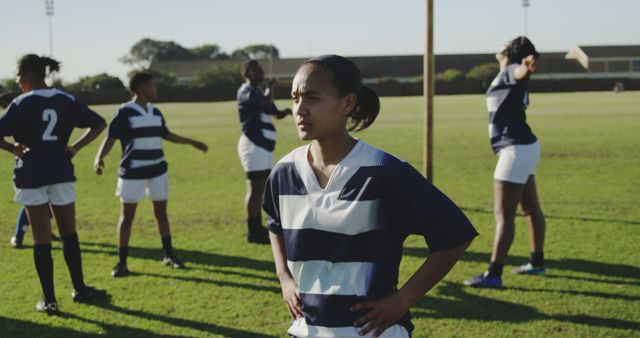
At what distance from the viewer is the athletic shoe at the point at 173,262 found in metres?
7.43

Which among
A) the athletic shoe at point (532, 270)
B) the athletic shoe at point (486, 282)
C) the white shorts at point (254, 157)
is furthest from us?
the white shorts at point (254, 157)

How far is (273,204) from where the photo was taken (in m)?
2.91

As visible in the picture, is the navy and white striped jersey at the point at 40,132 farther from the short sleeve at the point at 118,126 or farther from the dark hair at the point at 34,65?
the short sleeve at the point at 118,126

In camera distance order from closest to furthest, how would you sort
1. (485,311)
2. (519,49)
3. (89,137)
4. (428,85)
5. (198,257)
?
(485,311)
(519,49)
(89,137)
(198,257)
(428,85)

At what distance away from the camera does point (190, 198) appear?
40.3 ft

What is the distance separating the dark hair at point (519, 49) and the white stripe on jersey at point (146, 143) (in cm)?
374

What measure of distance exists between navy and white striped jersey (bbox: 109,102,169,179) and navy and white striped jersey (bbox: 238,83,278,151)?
5.74ft

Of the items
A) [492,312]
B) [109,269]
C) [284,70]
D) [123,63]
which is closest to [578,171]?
[492,312]

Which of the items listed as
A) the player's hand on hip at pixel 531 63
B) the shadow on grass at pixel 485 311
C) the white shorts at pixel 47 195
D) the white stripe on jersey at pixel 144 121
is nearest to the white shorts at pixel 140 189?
the white stripe on jersey at pixel 144 121

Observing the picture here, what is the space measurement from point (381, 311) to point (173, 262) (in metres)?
5.32

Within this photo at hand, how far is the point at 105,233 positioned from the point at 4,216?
2626 mm

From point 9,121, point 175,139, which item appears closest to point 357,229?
point 9,121

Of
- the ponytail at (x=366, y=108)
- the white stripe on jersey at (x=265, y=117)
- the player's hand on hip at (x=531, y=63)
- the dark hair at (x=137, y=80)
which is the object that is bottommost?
the white stripe on jersey at (x=265, y=117)

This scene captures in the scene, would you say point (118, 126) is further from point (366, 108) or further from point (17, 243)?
point (366, 108)
